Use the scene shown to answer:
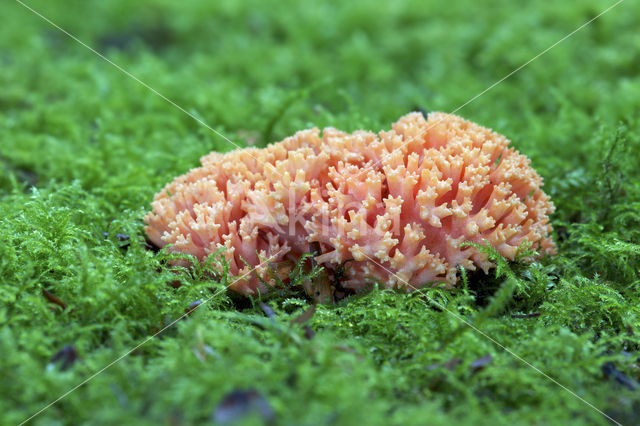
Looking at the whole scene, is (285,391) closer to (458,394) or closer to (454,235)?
(458,394)

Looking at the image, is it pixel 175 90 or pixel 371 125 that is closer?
pixel 371 125

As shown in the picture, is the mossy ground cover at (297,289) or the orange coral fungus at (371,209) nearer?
the mossy ground cover at (297,289)

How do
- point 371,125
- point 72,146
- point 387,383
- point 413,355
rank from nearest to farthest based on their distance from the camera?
point 387,383
point 413,355
point 371,125
point 72,146

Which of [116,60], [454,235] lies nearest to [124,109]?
[116,60]

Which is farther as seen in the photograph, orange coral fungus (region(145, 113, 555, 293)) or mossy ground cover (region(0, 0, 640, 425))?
orange coral fungus (region(145, 113, 555, 293))
